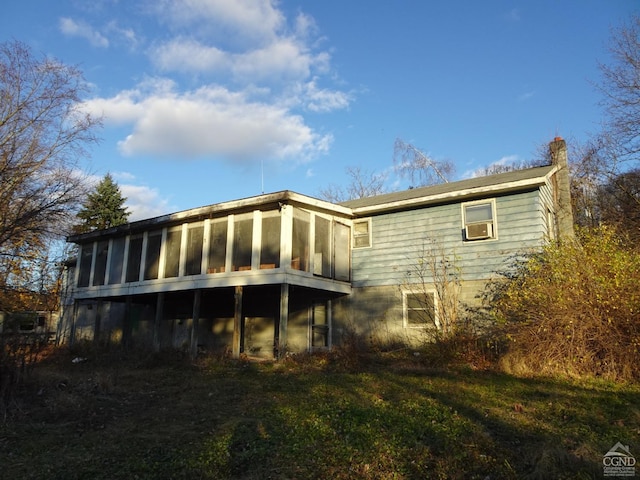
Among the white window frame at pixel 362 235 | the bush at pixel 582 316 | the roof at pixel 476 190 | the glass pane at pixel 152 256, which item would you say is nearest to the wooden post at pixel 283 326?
the white window frame at pixel 362 235

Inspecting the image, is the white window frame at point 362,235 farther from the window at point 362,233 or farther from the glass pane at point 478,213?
the glass pane at point 478,213

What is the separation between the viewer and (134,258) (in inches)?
673

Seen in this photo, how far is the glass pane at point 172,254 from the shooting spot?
1565 cm

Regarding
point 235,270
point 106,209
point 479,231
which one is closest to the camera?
point 479,231

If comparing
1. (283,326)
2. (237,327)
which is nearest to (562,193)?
(283,326)

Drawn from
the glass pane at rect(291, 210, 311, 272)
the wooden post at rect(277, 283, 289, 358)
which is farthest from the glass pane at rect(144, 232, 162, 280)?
the wooden post at rect(277, 283, 289, 358)

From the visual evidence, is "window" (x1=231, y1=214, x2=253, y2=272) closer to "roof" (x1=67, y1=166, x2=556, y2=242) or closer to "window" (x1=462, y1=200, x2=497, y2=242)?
"roof" (x1=67, y1=166, x2=556, y2=242)

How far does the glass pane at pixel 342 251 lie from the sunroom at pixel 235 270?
32 millimetres

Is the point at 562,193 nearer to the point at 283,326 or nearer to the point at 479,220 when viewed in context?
the point at 479,220

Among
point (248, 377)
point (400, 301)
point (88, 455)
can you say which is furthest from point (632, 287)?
point (88, 455)

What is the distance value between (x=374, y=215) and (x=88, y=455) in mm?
11072

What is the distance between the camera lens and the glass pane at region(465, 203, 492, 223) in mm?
13024

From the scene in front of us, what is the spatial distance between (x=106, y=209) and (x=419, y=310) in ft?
95.7

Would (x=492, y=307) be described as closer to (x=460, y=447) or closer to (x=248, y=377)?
(x=248, y=377)
